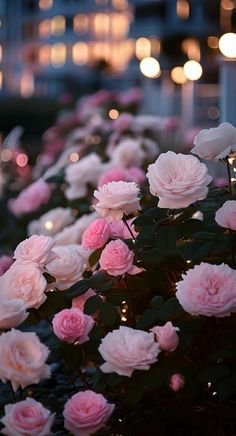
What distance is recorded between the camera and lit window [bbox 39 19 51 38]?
78625mm

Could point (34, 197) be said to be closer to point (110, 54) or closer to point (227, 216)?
point (227, 216)

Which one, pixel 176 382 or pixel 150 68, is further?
pixel 150 68

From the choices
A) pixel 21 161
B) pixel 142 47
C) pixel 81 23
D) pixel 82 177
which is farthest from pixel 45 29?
pixel 82 177

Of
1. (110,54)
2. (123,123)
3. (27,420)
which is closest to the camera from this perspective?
(27,420)

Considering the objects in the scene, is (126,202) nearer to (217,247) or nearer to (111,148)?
(217,247)

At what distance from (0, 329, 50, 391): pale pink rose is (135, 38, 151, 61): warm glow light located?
53.4m

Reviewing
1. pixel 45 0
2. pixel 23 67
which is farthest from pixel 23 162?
pixel 45 0

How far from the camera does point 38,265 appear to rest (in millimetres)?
2213

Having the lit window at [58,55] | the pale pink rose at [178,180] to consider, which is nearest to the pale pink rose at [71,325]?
the pale pink rose at [178,180]

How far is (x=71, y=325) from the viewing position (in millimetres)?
2119

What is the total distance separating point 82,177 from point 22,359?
241 centimetres

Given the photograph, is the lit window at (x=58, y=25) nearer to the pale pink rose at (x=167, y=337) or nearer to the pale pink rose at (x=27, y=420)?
the pale pink rose at (x=167, y=337)

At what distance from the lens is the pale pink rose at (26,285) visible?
215 cm

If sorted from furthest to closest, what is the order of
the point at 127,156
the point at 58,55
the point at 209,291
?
the point at 58,55 < the point at 127,156 < the point at 209,291
